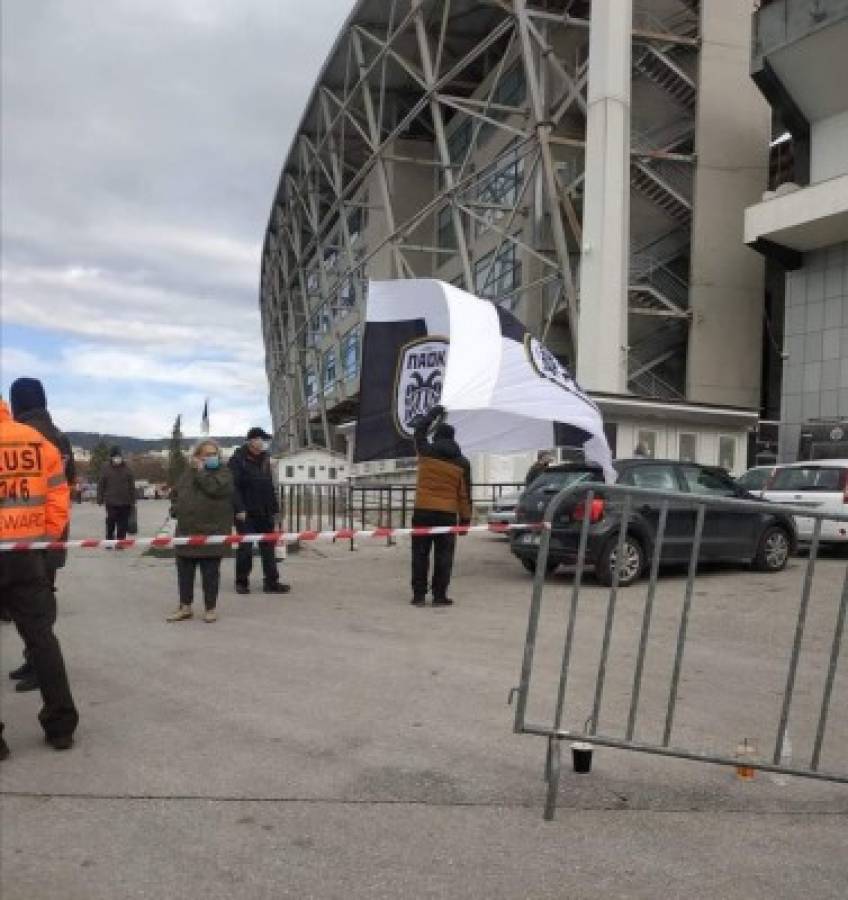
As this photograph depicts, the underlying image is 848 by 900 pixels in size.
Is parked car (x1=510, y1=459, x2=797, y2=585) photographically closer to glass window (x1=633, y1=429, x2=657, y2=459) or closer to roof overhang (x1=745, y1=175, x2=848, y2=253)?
glass window (x1=633, y1=429, x2=657, y2=459)

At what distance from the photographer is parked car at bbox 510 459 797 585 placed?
9.96 meters

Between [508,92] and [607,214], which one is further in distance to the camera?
[508,92]

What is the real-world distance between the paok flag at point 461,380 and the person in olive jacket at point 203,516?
193 cm

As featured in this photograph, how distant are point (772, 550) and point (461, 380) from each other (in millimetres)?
5594

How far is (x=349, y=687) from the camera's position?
5.87m

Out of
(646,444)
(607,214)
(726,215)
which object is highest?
(726,215)

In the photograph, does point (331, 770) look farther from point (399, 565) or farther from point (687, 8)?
point (687, 8)

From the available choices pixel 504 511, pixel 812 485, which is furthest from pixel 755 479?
pixel 504 511

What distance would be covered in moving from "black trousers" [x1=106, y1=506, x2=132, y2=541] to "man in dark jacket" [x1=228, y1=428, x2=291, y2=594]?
6.62 meters

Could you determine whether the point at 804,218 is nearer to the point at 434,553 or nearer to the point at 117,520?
the point at 117,520

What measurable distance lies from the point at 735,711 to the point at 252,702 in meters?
2.90

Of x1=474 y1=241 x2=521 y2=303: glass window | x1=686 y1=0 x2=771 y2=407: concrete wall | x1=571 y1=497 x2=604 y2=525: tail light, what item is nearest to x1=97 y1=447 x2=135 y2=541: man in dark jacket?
x1=571 y1=497 x2=604 y2=525: tail light

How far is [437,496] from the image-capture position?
9258 millimetres

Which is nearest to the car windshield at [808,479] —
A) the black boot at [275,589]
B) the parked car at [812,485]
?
the parked car at [812,485]
